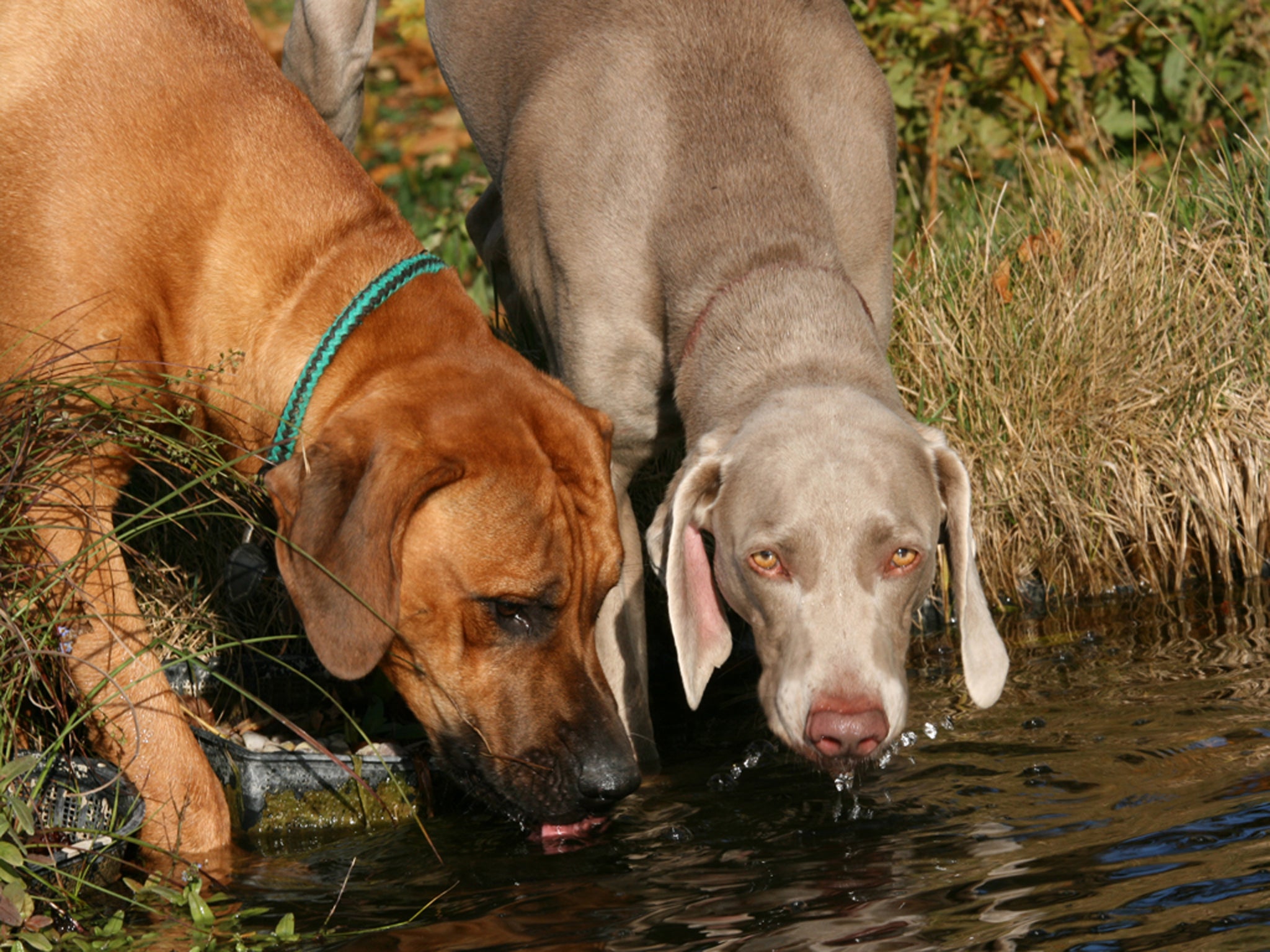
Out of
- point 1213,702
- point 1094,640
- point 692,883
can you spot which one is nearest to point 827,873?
point 692,883

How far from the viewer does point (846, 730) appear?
11.3 ft

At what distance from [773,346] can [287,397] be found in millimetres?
1292

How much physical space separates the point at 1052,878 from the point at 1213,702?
131 cm

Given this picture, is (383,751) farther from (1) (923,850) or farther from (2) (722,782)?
(1) (923,850)

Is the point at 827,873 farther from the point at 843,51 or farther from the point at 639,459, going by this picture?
the point at 843,51

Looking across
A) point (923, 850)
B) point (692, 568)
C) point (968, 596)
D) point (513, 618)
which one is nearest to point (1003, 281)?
point (968, 596)

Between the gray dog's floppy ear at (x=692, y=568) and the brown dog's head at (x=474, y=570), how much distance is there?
0.17m

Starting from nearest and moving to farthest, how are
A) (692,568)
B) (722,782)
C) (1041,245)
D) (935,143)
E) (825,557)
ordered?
1. (825,557)
2. (692,568)
3. (722,782)
4. (1041,245)
5. (935,143)

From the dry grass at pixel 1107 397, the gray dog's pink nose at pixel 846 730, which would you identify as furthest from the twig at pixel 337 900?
the dry grass at pixel 1107 397

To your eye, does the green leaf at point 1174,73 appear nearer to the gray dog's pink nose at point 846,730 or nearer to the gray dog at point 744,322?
the gray dog at point 744,322

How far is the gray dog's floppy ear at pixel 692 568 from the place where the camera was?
156 inches

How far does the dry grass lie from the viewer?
5730 millimetres

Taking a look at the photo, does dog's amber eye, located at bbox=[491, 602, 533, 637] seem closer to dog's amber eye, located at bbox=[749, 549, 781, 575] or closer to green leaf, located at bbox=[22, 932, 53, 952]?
dog's amber eye, located at bbox=[749, 549, 781, 575]

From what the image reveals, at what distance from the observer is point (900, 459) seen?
377 cm
